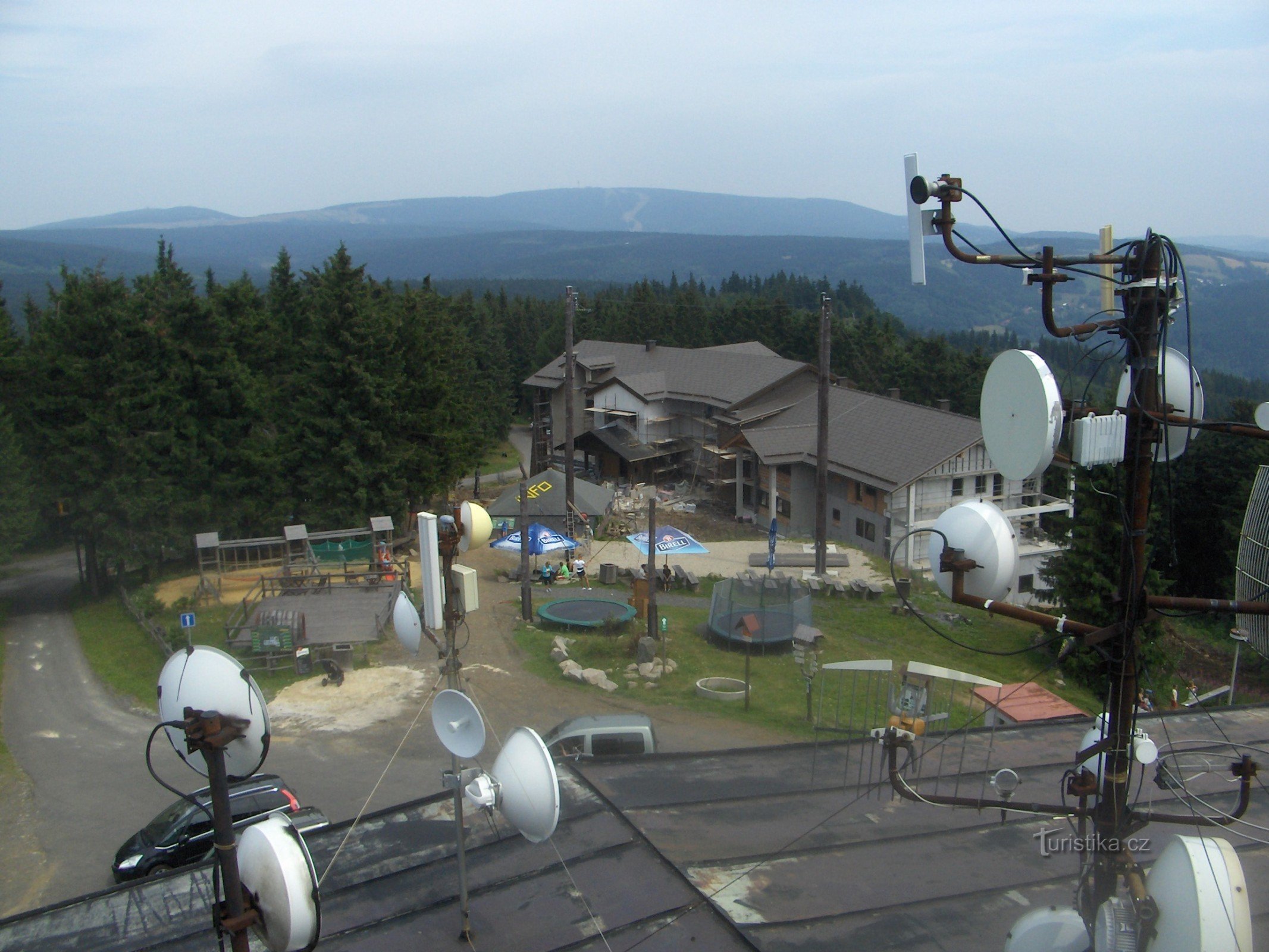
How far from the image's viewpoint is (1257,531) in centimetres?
627

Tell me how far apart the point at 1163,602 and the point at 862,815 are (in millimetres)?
4687

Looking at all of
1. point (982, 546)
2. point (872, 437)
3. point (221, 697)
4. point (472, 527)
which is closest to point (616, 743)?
point (472, 527)

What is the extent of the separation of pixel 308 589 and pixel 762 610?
11.7 metres

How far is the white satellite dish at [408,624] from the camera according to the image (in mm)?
7949

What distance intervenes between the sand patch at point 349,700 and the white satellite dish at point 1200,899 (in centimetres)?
1593

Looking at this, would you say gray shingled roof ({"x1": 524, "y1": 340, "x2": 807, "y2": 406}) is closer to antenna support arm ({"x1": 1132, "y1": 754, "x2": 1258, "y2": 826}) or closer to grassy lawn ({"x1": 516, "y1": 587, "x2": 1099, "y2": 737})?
grassy lawn ({"x1": 516, "y1": 587, "x2": 1099, "y2": 737})

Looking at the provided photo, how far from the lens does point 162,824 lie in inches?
514

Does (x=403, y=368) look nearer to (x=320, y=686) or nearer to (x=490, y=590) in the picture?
(x=490, y=590)

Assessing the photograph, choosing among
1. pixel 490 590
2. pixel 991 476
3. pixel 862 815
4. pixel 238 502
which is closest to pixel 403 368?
pixel 238 502

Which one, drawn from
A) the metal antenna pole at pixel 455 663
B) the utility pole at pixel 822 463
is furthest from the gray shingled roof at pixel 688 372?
the metal antenna pole at pixel 455 663

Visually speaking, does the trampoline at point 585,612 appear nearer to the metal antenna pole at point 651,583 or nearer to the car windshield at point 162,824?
the metal antenna pole at point 651,583

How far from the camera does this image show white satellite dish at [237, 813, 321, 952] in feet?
15.3

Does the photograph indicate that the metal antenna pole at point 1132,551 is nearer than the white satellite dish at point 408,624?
Yes

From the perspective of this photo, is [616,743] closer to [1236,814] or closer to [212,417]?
[1236,814]
